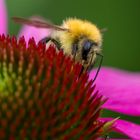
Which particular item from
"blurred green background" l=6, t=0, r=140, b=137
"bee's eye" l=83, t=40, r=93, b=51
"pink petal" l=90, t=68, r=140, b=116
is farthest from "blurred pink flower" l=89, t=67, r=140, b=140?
"blurred green background" l=6, t=0, r=140, b=137

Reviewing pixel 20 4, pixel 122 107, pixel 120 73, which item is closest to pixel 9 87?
pixel 122 107

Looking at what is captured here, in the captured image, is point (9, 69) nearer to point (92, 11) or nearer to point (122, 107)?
point (122, 107)

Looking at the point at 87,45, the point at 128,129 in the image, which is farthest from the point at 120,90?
the point at 87,45

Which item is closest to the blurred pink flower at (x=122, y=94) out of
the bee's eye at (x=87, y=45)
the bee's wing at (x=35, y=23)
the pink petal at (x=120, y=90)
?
the pink petal at (x=120, y=90)

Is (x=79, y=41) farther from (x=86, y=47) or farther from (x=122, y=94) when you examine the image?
(x=122, y=94)

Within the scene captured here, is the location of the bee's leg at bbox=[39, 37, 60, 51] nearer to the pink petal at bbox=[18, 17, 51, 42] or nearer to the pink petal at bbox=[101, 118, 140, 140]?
the pink petal at bbox=[101, 118, 140, 140]
